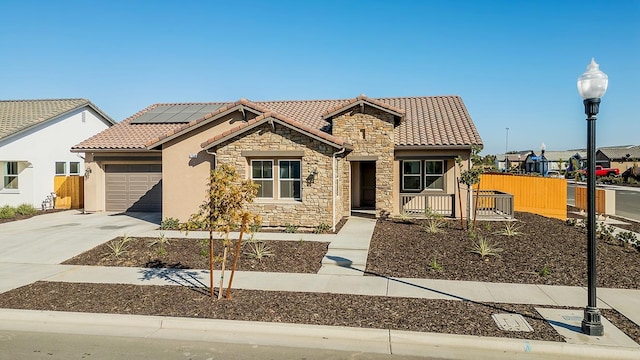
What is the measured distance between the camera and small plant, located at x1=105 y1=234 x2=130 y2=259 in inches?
437

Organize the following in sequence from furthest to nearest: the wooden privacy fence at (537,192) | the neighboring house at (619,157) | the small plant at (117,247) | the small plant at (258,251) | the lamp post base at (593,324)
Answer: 1. the neighboring house at (619,157)
2. the wooden privacy fence at (537,192)
3. the small plant at (117,247)
4. the small plant at (258,251)
5. the lamp post base at (593,324)

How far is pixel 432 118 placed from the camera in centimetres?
1952

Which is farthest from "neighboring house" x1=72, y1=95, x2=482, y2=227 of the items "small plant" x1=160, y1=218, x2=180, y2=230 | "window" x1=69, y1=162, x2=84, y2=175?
"window" x1=69, y1=162, x2=84, y2=175

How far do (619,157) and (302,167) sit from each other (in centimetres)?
7254

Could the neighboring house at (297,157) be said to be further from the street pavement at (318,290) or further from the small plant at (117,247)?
the small plant at (117,247)

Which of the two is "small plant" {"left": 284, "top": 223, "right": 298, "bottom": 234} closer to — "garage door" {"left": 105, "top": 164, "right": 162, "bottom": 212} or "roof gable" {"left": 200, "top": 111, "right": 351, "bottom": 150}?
"roof gable" {"left": 200, "top": 111, "right": 351, "bottom": 150}

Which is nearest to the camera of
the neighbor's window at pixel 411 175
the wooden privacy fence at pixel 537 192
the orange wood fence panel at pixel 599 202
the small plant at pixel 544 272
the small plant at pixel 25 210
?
the small plant at pixel 544 272

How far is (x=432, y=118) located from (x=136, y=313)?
15852 mm

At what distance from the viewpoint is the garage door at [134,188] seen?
19672mm

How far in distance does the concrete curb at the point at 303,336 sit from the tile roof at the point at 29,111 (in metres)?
17.4

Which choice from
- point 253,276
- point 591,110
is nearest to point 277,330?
point 253,276

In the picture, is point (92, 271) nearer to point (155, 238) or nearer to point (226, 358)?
point (155, 238)

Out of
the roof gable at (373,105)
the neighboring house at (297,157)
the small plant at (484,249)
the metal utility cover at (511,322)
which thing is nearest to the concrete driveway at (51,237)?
the neighboring house at (297,157)

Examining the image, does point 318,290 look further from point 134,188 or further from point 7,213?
point 7,213
